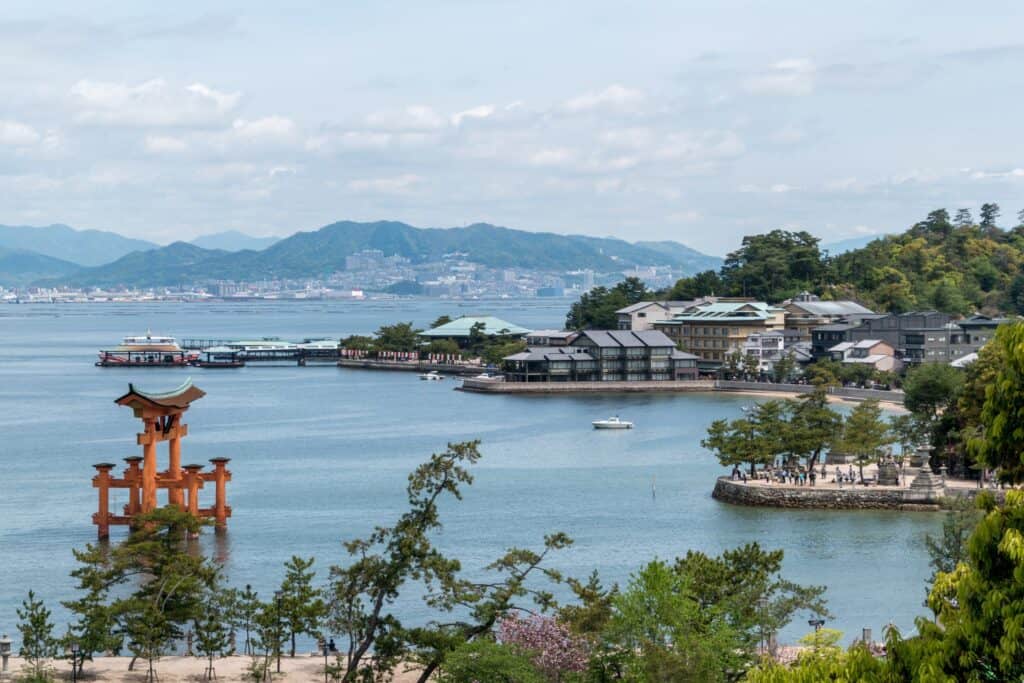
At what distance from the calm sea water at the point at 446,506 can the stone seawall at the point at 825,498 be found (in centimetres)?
62

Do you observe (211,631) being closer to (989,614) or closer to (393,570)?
(393,570)

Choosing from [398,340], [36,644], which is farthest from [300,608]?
[398,340]

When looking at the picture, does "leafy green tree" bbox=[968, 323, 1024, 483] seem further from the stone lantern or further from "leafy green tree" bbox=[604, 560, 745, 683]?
the stone lantern

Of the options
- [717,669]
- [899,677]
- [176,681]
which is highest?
[899,677]

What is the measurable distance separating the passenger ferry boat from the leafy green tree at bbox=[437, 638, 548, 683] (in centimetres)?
7906

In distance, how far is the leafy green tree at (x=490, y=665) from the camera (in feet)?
46.8

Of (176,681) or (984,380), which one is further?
(984,380)

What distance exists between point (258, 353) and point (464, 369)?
1929 cm

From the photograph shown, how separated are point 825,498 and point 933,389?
11766 millimetres

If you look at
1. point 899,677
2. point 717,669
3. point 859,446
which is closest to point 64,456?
point 859,446

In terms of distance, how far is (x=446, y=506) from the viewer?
33594 millimetres

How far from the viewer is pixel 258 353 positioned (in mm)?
97750

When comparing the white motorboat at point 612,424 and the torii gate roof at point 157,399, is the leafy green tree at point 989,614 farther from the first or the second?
the white motorboat at point 612,424

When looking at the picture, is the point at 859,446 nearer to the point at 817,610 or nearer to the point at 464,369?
the point at 817,610
